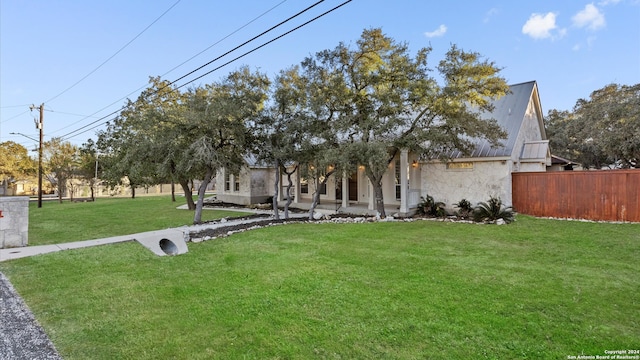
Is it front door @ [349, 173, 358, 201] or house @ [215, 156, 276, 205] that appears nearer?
front door @ [349, 173, 358, 201]

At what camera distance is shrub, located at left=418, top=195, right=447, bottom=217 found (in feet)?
43.7

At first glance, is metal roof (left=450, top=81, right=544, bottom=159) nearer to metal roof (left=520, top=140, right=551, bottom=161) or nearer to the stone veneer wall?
metal roof (left=520, top=140, right=551, bottom=161)

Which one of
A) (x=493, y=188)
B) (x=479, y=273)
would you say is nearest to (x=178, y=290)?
(x=479, y=273)

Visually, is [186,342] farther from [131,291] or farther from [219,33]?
[219,33]

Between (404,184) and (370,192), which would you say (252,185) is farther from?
(404,184)

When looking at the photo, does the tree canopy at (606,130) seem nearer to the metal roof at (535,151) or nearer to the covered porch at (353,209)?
the metal roof at (535,151)

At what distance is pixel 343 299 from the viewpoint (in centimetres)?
446

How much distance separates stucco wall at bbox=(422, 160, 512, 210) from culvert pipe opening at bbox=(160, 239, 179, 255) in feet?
34.3

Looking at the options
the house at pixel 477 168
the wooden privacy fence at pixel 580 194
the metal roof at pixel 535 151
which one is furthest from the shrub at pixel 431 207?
the metal roof at pixel 535 151

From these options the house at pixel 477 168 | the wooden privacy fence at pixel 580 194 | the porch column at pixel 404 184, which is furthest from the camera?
the porch column at pixel 404 184

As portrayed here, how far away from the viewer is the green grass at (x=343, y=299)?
3.27 meters

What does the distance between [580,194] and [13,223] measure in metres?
17.7

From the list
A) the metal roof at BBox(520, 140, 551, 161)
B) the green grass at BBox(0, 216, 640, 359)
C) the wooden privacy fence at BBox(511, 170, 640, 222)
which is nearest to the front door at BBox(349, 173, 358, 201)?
the wooden privacy fence at BBox(511, 170, 640, 222)

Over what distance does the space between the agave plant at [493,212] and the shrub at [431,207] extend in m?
1.55
